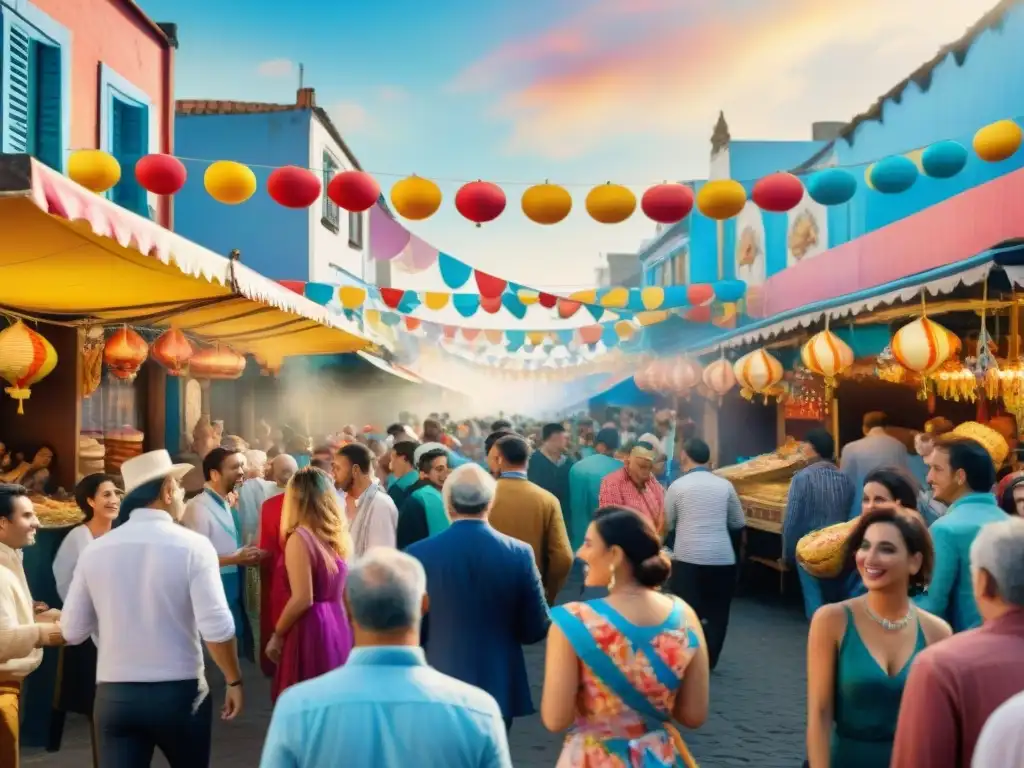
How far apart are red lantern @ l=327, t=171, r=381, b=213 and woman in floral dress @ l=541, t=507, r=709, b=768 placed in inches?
282

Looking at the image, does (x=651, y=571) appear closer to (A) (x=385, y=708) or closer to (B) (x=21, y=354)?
(A) (x=385, y=708)

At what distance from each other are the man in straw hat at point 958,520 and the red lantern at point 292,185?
6.47 metres

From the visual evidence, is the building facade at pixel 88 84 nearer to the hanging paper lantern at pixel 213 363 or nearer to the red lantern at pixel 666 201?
the hanging paper lantern at pixel 213 363

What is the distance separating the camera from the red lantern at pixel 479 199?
9.91 meters

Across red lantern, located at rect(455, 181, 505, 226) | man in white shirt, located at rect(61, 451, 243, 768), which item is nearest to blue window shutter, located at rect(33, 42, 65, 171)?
red lantern, located at rect(455, 181, 505, 226)

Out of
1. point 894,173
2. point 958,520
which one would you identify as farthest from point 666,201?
point 958,520

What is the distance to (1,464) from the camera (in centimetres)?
935

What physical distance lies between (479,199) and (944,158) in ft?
14.6

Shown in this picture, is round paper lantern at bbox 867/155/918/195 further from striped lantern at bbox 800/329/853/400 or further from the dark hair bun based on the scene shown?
the dark hair bun

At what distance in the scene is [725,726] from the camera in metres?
6.55

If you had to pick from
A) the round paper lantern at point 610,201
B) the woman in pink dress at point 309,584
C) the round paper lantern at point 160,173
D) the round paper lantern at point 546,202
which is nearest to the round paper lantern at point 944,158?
A: the round paper lantern at point 610,201

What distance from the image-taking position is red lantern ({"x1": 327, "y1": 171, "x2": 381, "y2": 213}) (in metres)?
9.78

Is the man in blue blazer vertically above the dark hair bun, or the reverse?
→ the dark hair bun

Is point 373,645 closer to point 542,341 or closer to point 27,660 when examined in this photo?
point 27,660
